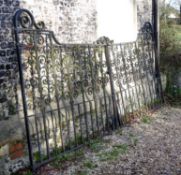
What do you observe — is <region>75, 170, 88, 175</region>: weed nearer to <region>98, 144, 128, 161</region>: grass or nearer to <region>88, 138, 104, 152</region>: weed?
<region>98, 144, 128, 161</region>: grass

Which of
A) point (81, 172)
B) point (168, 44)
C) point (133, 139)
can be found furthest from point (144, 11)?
point (81, 172)

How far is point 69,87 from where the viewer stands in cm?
549

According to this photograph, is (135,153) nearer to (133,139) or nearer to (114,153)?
(114,153)

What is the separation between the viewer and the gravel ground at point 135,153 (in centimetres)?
470

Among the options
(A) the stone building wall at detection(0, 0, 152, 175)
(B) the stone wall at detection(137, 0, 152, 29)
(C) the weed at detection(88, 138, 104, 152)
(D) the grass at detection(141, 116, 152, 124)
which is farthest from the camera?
(B) the stone wall at detection(137, 0, 152, 29)

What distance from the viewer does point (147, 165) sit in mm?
4848

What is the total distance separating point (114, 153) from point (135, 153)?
343 millimetres

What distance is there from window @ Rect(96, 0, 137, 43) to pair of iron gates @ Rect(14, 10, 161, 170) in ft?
0.78

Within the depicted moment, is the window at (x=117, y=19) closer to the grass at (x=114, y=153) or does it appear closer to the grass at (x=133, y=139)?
the grass at (x=133, y=139)

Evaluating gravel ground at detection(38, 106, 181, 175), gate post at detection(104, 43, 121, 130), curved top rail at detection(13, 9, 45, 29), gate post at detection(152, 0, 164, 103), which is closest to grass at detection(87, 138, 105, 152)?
gravel ground at detection(38, 106, 181, 175)

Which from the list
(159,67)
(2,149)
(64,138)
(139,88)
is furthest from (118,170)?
(159,67)

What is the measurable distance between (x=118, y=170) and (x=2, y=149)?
5.45 ft

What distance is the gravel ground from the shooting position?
A: 15.4ft

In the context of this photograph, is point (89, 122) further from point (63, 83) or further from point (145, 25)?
point (145, 25)
